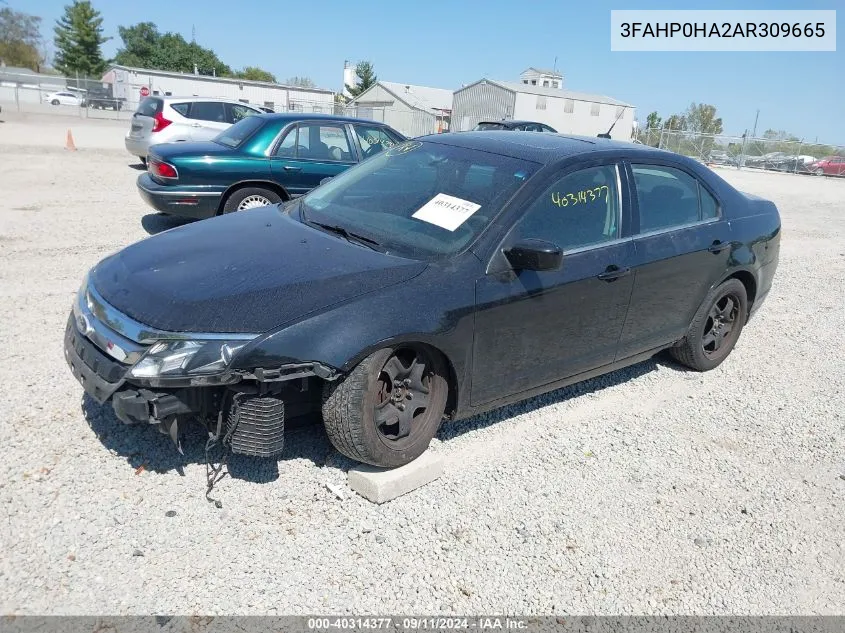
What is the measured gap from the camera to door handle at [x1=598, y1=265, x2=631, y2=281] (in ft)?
12.3

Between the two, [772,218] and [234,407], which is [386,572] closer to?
[234,407]

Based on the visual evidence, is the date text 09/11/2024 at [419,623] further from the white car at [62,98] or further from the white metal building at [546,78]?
the white metal building at [546,78]

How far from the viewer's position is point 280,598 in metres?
2.48

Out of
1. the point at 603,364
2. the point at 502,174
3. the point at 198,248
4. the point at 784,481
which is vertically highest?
the point at 502,174

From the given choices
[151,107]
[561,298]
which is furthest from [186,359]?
[151,107]

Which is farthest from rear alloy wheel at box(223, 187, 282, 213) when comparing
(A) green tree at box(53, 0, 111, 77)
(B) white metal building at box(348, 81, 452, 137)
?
(A) green tree at box(53, 0, 111, 77)

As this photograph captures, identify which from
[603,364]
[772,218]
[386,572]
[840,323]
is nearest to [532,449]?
[603,364]

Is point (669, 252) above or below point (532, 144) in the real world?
below

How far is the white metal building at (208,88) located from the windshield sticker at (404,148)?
46966 mm

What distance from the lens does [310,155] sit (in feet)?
26.2

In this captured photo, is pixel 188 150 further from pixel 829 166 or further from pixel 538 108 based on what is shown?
pixel 538 108

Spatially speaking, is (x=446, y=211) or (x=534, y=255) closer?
(x=534, y=255)

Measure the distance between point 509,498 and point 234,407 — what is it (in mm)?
1430

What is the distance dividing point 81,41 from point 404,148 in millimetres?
77423
